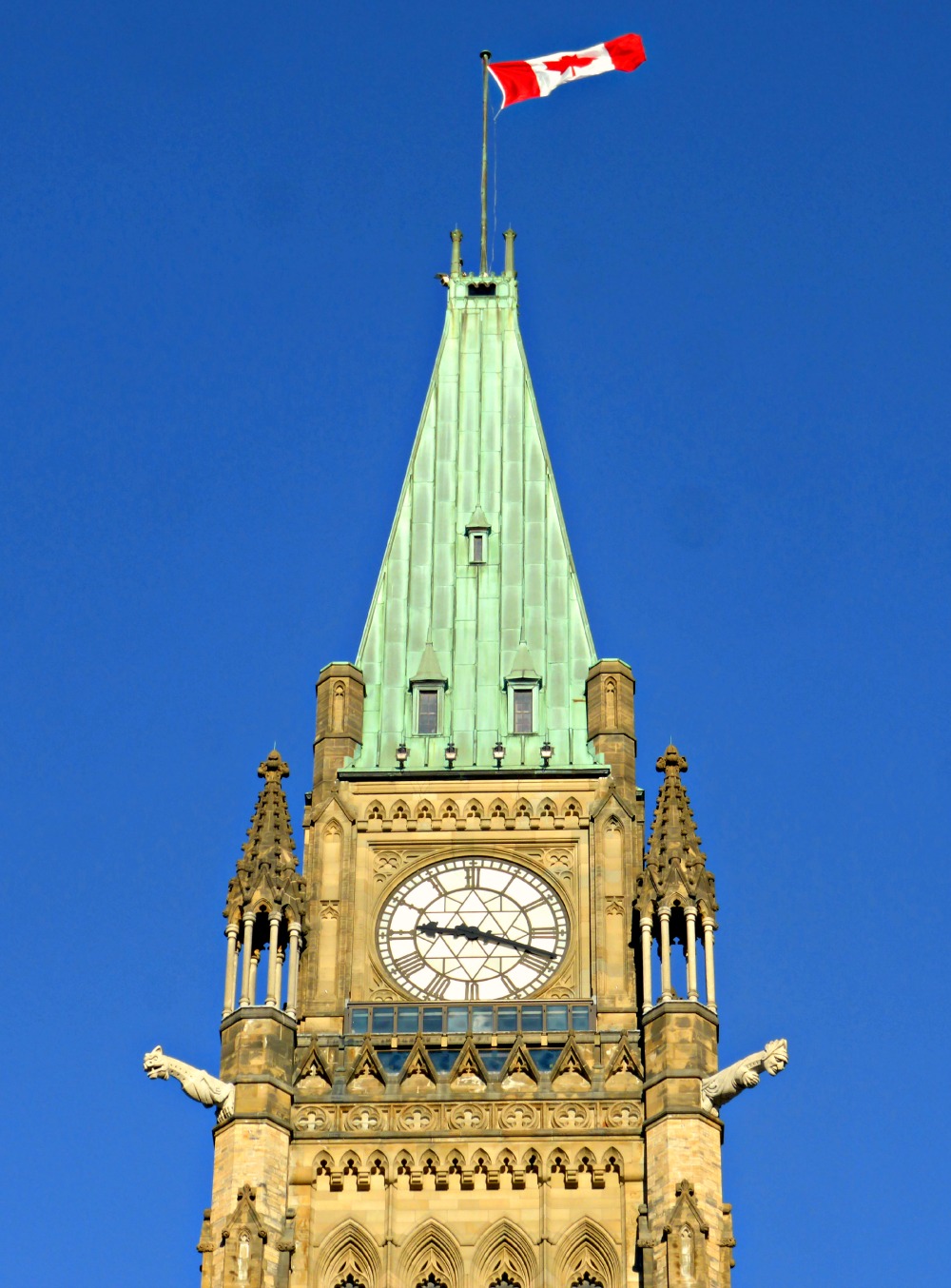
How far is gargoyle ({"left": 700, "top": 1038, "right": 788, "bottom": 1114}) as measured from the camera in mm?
69188

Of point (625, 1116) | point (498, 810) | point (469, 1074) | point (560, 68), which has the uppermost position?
point (560, 68)

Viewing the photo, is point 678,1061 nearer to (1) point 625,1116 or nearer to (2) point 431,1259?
(1) point 625,1116

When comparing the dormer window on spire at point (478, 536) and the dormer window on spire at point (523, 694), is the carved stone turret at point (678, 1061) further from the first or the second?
the dormer window on spire at point (478, 536)

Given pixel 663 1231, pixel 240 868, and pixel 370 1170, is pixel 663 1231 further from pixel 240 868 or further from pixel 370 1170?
pixel 240 868

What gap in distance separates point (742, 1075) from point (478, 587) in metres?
14.4

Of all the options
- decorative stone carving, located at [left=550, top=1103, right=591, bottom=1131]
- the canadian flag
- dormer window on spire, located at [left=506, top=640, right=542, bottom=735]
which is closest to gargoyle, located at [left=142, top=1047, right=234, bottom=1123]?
decorative stone carving, located at [left=550, top=1103, right=591, bottom=1131]

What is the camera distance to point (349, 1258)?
69188 mm

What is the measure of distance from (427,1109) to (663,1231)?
547 cm

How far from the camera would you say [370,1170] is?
230ft

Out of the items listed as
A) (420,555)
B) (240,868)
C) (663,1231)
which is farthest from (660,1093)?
(420,555)

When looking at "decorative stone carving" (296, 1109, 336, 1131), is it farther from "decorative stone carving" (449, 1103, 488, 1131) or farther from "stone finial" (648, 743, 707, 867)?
"stone finial" (648, 743, 707, 867)

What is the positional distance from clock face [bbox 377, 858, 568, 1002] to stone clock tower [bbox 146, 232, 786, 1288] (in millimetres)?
51

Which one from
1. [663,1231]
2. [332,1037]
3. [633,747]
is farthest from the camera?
[633,747]

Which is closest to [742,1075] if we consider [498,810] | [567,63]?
[498,810]
